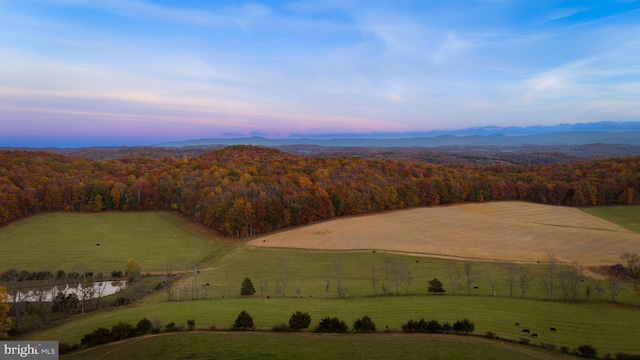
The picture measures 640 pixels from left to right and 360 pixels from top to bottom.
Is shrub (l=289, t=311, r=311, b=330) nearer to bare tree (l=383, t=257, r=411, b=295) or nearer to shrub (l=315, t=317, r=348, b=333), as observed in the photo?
shrub (l=315, t=317, r=348, b=333)

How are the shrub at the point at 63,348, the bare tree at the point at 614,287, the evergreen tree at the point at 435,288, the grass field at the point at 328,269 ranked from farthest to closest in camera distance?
the evergreen tree at the point at 435,288, the bare tree at the point at 614,287, the grass field at the point at 328,269, the shrub at the point at 63,348

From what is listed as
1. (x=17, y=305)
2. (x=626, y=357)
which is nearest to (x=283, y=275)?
(x=17, y=305)

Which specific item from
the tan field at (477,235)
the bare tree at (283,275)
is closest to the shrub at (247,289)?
the bare tree at (283,275)

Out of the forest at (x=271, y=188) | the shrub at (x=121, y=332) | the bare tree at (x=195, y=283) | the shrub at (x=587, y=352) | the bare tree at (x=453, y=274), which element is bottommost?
the bare tree at (x=195, y=283)

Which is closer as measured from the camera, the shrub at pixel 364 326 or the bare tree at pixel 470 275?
the shrub at pixel 364 326

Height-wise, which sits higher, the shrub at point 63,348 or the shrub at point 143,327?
the shrub at point 143,327

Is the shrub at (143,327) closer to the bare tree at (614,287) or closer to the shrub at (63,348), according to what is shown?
the shrub at (63,348)

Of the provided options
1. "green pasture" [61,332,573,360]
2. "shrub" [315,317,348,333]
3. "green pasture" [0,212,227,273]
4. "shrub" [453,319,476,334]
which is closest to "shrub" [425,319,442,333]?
Answer: "green pasture" [61,332,573,360]
